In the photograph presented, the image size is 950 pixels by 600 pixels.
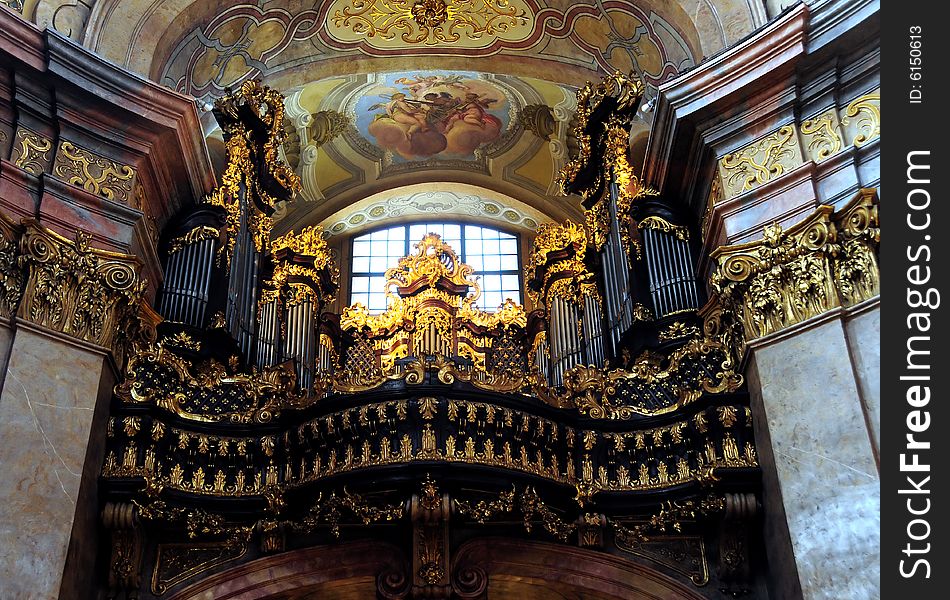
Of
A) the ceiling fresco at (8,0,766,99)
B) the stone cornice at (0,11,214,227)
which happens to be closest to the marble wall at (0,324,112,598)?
the stone cornice at (0,11,214,227)

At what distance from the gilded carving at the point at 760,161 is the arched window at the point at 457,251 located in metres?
7.30

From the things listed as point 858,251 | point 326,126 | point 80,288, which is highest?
point 326,126

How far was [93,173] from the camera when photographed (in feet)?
30.3

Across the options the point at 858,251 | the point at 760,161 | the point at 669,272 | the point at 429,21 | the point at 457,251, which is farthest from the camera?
the point at 457,251

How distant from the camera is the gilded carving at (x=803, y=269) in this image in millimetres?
7806

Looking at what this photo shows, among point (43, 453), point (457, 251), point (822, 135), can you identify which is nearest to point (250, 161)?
point (43, 453)

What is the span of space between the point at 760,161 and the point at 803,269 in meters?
1.47

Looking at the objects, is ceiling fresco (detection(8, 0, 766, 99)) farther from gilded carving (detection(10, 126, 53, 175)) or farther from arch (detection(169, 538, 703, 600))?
arch (detection(169, 538, 703, 600))

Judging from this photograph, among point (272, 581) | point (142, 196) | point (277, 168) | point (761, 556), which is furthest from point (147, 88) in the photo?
point (761, 556)

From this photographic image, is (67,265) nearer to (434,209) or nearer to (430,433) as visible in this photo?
(430,433)

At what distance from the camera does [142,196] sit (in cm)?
988

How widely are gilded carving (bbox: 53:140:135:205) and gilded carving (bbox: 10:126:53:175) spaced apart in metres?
0.09

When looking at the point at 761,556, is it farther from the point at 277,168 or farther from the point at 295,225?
the point at 295,225
